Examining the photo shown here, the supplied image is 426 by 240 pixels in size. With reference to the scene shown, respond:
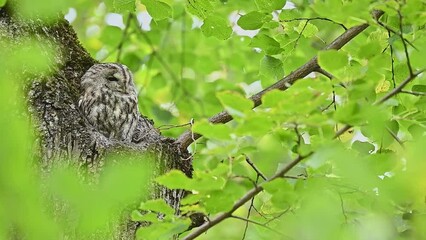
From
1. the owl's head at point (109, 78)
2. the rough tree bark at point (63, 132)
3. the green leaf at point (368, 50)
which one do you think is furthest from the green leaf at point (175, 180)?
the owl's head at point (109, 78)

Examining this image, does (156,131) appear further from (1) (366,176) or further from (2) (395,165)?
(1) (366,176)

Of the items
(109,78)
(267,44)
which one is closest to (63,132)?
(267,44)

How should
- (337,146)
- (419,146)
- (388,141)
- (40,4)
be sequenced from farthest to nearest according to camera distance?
(388,141)
(337,146)
(419,146)
(40,4)

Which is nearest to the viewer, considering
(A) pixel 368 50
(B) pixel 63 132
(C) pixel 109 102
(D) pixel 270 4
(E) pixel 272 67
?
(A) pixel 368 50

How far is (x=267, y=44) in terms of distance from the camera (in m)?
2.57

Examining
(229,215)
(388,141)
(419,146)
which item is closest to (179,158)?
(388,141)

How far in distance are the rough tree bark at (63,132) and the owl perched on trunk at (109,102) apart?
0.26m

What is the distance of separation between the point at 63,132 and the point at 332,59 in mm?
1040

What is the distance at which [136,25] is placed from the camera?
193 inches

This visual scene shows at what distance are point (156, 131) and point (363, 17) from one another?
1235 mm

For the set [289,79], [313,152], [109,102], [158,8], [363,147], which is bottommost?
[109,102]

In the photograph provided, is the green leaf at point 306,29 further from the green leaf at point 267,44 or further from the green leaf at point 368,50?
the green leaf at point 368,50

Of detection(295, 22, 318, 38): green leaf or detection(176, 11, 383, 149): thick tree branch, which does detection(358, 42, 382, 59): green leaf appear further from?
detection(295, 22, 318, 38): green leaf

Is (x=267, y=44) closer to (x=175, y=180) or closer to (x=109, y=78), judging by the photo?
(x=109, y=78)
